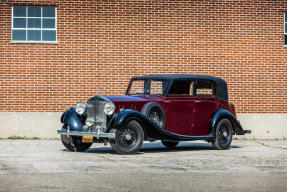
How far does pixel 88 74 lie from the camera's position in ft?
57.7

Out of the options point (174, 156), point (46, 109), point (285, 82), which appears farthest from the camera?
point (285, 82)

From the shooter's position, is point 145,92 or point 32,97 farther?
point 32,97

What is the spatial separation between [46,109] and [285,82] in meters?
7.95

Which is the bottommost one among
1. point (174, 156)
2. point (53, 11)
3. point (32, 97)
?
point (174, 156)

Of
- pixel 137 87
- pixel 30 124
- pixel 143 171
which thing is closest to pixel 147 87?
pixel 137 87

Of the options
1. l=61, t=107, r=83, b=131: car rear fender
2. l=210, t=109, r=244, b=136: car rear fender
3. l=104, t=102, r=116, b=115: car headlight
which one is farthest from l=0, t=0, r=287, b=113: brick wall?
l=104, t=102, r=116, b=115: car headlight

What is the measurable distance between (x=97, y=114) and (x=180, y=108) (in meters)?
1.99

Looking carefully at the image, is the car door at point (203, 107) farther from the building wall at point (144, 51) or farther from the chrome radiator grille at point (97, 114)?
the building wall at point (144, 51)

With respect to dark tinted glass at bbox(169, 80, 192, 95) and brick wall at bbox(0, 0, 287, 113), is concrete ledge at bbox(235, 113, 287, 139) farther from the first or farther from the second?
dark tinted glass at bbox(169, 80, 192, 95)

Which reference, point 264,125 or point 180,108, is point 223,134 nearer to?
point 180,108

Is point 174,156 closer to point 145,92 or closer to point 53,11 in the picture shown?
point 145,92

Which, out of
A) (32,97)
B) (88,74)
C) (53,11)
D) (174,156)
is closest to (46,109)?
(32,97)

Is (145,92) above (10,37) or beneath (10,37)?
beneath

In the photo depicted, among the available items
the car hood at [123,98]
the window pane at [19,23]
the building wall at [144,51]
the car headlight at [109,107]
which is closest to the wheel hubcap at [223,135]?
the car hood at [123,98]
